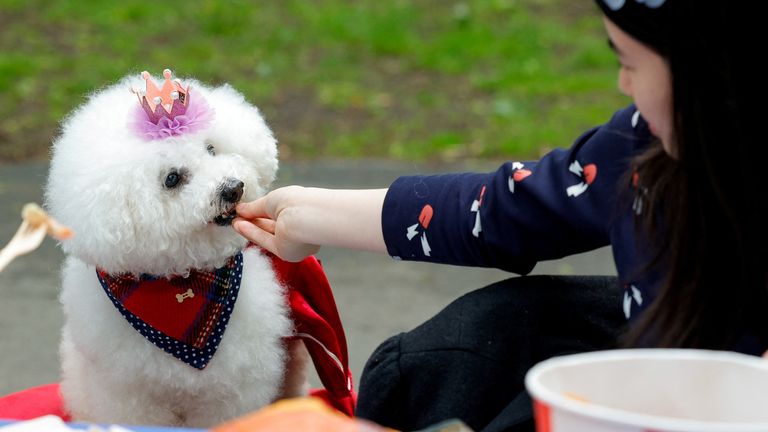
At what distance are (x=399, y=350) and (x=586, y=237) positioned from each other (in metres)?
0.32

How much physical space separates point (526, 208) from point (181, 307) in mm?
628

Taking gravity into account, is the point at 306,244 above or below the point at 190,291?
above

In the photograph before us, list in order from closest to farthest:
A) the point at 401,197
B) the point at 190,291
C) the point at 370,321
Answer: the point at 401,197, the point at 190,291, the point at 370,321

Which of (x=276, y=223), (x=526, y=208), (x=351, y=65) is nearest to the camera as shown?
(x=526, y=208)

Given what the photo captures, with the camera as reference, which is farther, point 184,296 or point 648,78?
point 184,296

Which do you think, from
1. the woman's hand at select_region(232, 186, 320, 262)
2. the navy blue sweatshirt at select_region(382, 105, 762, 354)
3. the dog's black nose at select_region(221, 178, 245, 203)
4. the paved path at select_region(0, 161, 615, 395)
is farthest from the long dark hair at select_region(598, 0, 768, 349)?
the paved path at select_region(0, 161, 615, 395)

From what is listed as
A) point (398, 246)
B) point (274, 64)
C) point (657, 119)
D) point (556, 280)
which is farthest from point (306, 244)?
point (274, 64)

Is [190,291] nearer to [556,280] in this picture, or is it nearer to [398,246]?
[398,246]

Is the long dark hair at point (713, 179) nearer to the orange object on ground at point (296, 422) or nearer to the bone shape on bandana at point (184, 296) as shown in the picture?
the orange object on ground at point (296, 422)

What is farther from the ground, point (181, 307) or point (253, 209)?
point (253, 209)

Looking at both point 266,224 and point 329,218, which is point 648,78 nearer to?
point 329,218

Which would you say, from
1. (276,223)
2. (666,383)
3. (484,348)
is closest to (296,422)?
(666,383)

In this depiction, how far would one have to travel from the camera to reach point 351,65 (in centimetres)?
536

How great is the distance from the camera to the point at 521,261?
5.03ft
